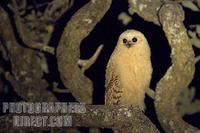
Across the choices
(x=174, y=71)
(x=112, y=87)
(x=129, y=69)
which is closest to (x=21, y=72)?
(x=112, y=87)

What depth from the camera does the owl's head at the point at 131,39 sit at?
3671 millimetres

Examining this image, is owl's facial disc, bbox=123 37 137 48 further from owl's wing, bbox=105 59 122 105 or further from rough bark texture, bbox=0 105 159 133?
rough bark texture, bbox=0 105 159 133

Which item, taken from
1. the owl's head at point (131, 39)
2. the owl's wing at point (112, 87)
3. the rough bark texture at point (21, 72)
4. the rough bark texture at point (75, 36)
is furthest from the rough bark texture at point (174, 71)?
the rough bark texture at point (21, 72)

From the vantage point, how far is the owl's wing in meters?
3.81

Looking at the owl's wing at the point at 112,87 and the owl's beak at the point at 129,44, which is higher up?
the owl's beak at the point at 129,44

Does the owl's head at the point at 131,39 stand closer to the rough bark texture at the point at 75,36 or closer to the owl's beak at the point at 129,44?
the owl's beak at the point at 129,44

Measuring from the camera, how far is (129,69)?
3.77 metres

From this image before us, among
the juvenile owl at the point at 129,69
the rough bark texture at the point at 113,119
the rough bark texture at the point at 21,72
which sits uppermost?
the rough bark texture at the point at 113,119

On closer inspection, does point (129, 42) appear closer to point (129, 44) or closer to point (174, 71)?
point (129, 44)

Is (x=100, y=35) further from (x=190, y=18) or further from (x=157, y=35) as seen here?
(x=190, y=18)

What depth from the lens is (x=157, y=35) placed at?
5016 millimetres

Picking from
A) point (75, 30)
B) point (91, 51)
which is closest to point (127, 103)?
point (75, 30)

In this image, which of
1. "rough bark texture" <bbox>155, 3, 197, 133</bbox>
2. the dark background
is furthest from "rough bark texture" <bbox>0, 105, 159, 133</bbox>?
the dark background

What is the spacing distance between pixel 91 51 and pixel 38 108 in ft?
8.54
